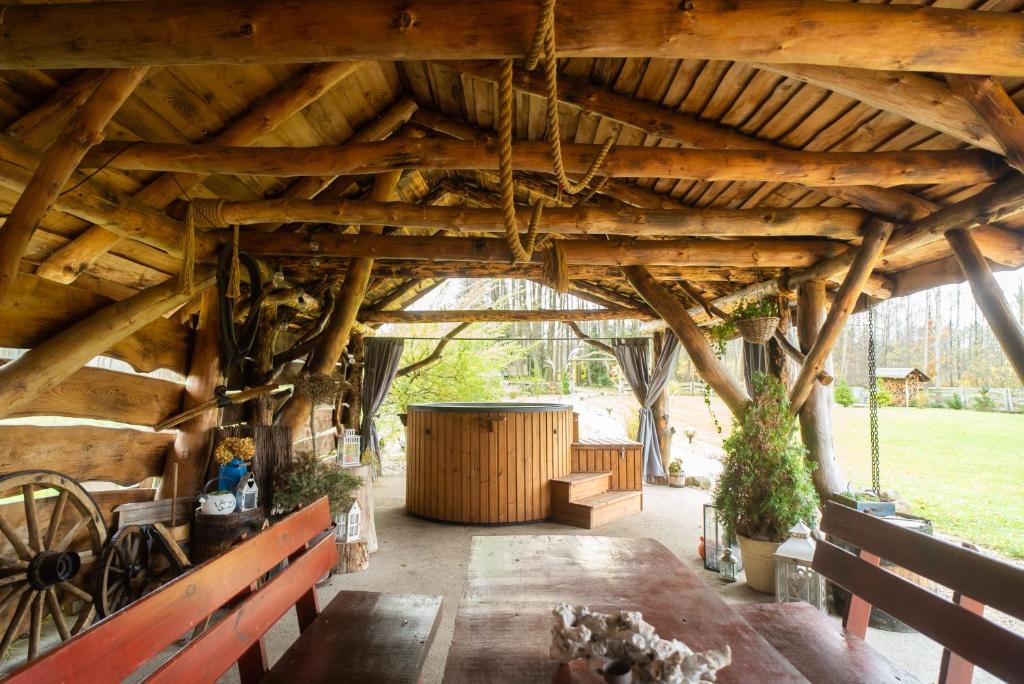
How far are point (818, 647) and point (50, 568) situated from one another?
3.41m

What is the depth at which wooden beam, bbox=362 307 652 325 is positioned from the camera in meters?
7.33

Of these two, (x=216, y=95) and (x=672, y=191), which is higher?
(x=216, y=95)

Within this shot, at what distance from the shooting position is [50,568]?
7.88 ft

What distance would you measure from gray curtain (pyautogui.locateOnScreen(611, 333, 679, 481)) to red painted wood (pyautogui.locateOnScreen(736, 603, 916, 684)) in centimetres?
580

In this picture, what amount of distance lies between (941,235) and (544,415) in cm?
394

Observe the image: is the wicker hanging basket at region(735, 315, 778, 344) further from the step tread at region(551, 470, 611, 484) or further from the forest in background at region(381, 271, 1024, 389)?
the forest in background at region(381, 271, 1024, 389)

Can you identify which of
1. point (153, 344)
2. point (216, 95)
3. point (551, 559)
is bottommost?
point (551, 559)

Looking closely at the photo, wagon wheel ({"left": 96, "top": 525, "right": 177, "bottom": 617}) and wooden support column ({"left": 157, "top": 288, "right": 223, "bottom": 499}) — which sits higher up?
wooden support column ({"left": 157, "top": 288, "right": 223, "bottom": 499})

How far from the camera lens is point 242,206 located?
324 cm

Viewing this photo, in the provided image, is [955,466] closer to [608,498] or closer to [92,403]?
[608,498]

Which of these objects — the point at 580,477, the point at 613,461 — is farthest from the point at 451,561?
the point at 613,461

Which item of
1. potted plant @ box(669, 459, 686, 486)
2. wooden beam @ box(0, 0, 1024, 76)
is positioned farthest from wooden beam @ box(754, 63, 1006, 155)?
potted plant @ box(669, 459, 686, 486)

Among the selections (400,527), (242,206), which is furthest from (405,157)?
(400,527)

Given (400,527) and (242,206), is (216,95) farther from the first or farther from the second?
(400,527)
